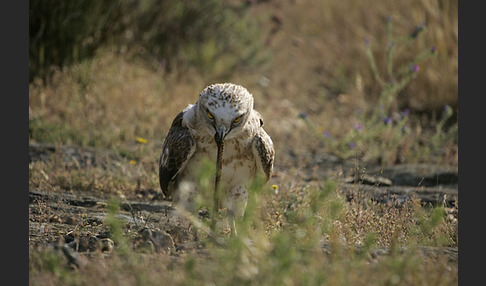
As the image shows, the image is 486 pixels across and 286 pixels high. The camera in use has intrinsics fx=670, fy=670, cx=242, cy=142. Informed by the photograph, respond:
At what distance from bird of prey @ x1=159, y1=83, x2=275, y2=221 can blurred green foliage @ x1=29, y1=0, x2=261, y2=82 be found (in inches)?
165

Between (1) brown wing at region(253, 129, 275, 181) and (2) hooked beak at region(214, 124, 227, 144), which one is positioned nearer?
(2) hooked beak at region(214, 124, 227, 144)

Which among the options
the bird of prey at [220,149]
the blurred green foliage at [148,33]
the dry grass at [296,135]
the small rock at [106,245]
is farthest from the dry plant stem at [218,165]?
the blurred green foliage at [148,33]

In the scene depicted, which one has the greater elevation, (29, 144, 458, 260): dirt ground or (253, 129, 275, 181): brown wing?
(253, 129, 275, 181): brown wing

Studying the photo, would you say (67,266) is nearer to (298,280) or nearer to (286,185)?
(298,280)

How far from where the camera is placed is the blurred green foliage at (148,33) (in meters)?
8.98

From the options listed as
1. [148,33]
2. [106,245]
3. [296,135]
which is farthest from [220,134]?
[148,33]

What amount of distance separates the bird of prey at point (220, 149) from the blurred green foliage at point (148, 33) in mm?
4203

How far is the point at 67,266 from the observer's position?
3793mm

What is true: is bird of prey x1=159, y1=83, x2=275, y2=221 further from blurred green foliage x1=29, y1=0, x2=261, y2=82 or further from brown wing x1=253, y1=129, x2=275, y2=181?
blurred green foliage x1=29, y1=0, x2=261, y2=82

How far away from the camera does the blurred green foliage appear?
898 centimetres

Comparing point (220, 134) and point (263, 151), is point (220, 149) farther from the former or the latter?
point (263, 151)

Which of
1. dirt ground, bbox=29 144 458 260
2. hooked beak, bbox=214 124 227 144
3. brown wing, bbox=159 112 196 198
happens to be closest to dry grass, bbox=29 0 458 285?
dirt ground, bbox=29 144 458 260

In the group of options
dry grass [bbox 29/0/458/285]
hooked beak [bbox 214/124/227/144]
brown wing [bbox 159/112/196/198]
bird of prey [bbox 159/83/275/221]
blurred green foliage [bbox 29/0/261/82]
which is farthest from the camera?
blurred green foliage [bbox 29/0/261/82]

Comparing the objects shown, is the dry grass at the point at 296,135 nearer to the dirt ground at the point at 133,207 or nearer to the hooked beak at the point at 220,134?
the dirt ground at the point at 133,207
